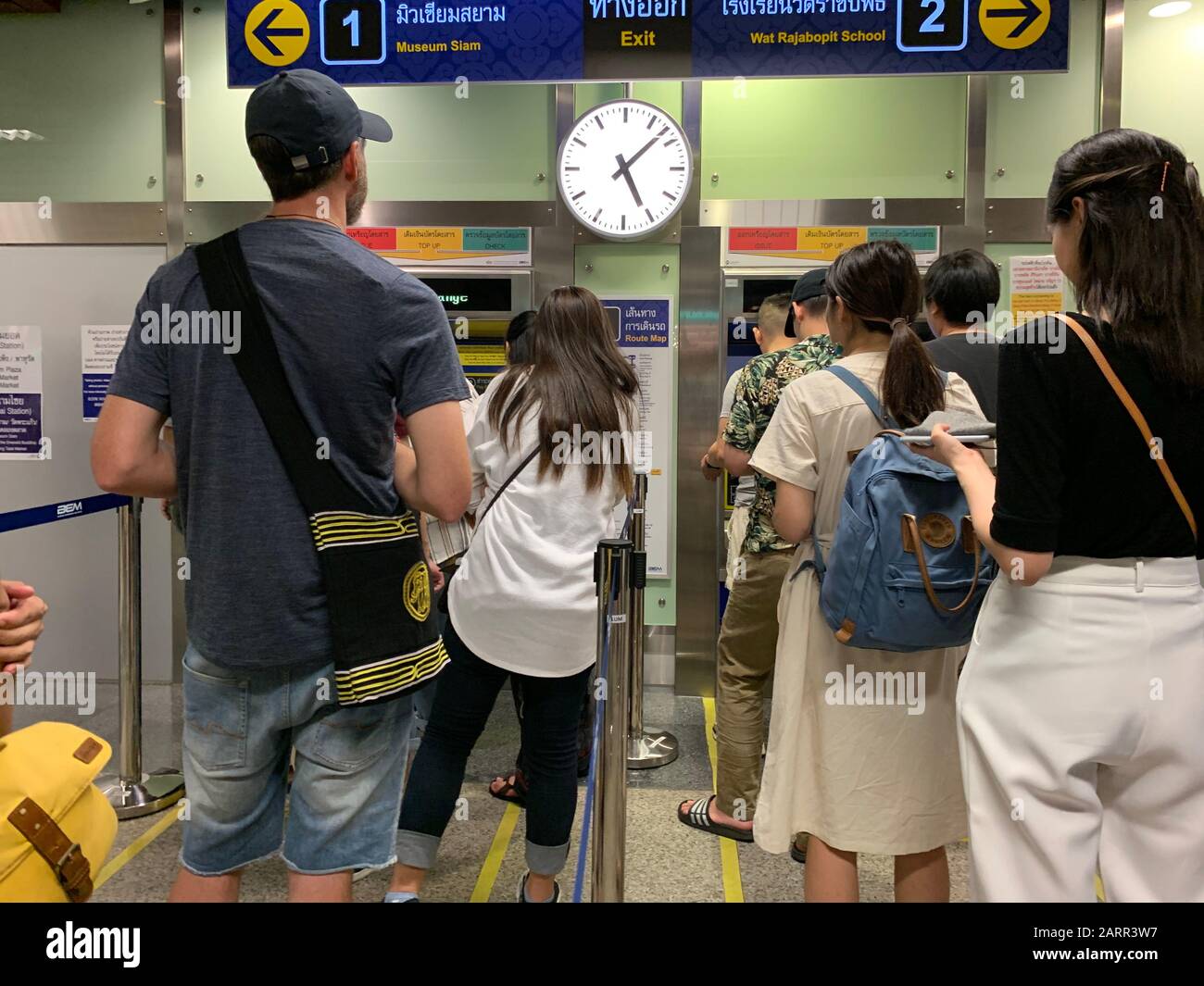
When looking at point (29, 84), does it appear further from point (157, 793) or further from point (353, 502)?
point (353, 502)

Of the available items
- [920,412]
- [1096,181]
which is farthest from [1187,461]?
[920,412]

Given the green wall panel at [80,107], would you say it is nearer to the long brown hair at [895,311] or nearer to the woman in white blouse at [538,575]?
the woman in white blouse at [538,575]

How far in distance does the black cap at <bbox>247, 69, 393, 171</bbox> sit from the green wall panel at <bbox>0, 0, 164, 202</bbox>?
4.19 meters

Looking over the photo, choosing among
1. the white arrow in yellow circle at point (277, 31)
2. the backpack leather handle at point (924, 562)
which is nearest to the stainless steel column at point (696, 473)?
the white arrow in yellow circle at point (277, 31)

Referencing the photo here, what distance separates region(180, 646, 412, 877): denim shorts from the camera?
66.7 inches

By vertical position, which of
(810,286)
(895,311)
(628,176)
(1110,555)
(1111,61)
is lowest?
(1110,555)

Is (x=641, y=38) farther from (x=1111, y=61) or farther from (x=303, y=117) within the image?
(x=1111, y=61)

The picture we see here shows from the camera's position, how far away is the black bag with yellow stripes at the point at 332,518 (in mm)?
1654

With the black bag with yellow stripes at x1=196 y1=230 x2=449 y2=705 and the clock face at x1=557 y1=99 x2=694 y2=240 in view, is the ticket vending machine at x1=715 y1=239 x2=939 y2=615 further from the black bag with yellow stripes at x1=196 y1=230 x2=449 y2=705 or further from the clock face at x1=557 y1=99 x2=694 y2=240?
the black bag with yellow stripes at x1=196 y1=230 x2=449 y2=705

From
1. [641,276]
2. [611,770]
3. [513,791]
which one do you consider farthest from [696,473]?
[611,770]

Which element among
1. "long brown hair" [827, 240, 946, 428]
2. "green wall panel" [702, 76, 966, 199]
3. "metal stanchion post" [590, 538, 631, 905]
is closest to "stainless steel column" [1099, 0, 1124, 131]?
"green wall panel" [702, 76, 966, 199]

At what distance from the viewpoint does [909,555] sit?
6.86ft
